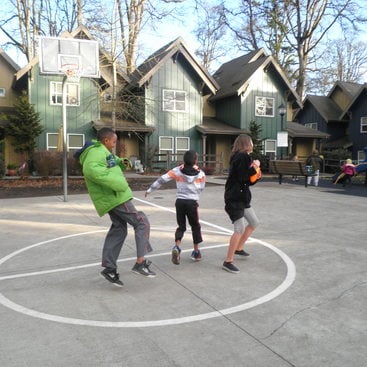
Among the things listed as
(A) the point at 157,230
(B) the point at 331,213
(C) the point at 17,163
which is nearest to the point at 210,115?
(C) the point at 17,163

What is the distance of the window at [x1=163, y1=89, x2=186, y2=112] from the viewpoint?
83.1ft

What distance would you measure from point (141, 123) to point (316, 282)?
21.1 metres

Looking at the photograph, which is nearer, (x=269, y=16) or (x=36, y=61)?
(x=36, y=61)

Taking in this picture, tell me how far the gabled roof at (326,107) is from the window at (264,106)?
975 cm

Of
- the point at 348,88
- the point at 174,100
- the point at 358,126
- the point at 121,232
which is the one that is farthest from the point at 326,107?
the point at 121,232

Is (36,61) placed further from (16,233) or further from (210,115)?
(16,233)

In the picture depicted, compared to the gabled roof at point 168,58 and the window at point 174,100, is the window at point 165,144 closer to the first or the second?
the window at point 174,100

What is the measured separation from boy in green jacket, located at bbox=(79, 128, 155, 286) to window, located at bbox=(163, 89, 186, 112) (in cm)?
2141

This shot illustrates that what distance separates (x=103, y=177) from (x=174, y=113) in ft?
72.2

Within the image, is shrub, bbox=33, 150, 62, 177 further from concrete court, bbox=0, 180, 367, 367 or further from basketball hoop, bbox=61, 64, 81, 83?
concrete court, bbox=0, 180, 367, 367

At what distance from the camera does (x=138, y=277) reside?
4.68 metres

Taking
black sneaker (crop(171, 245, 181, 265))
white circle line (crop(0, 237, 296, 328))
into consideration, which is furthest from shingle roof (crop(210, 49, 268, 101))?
white circle line (crop(0, 237, 296, 328))

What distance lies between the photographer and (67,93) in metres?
23.0

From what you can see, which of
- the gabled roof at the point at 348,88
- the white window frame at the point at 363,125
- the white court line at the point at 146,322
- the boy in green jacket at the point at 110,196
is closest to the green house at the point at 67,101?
the boy in green jacket at the point at 110,196
